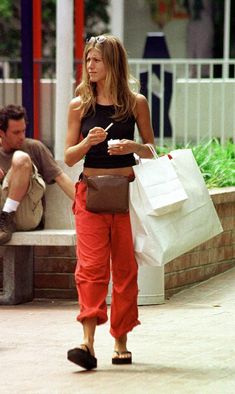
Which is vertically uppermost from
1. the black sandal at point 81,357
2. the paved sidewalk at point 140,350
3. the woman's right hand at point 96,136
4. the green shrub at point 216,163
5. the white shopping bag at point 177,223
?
the woman's right hand at point 96,136

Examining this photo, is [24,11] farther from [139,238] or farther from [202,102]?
[139,238]

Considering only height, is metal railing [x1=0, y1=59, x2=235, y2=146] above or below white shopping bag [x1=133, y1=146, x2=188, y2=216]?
below

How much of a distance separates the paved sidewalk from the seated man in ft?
2.07

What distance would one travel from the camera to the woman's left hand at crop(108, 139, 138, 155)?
24.9 ft

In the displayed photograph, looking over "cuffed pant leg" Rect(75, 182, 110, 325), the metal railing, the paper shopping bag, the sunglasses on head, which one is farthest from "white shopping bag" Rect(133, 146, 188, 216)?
the metal railing

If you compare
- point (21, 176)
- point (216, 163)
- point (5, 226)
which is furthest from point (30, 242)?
point (216, 163)

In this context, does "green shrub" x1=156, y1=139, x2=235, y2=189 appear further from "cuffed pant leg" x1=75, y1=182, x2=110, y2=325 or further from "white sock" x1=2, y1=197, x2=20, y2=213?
"cuffed pant leg" x1=75, y1=182, x2=110, y2=325

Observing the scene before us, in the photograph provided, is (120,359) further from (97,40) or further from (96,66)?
(97,40)

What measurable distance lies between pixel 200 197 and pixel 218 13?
13.7m

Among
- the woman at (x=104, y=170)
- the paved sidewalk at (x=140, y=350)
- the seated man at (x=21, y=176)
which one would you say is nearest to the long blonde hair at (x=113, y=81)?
the woman at (x=104, y=170)

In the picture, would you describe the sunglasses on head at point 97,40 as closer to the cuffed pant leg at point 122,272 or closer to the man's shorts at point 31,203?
the cuffed pant leg at point 122,272

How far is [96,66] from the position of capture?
25.5 ft

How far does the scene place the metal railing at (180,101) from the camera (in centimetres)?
1473

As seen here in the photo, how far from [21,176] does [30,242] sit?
475 mm
